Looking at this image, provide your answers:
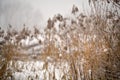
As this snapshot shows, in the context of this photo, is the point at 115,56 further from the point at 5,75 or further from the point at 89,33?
the point at 5,75

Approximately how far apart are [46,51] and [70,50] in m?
0.64

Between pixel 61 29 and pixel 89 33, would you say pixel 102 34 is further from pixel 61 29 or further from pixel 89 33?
pixel 61 29

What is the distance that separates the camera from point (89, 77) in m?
2.45

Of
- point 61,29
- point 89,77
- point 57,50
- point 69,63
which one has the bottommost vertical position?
point 89,77

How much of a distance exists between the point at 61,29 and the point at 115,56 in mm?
1221

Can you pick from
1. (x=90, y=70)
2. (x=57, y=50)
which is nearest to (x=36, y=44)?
(x=57, y=50)

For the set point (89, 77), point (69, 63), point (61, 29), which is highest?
point (61, 29)

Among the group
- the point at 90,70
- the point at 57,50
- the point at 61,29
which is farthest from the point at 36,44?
the point at 90,70

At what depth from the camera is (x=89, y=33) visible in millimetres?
2445

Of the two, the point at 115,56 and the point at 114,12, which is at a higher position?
the point at 114,12

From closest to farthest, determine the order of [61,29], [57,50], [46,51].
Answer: [57,50] < [46,51] < [61,29]

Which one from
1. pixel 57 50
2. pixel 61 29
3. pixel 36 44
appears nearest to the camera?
pixel 57 50

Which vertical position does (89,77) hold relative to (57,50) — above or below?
below

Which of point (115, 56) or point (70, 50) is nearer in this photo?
point (115, 56)
